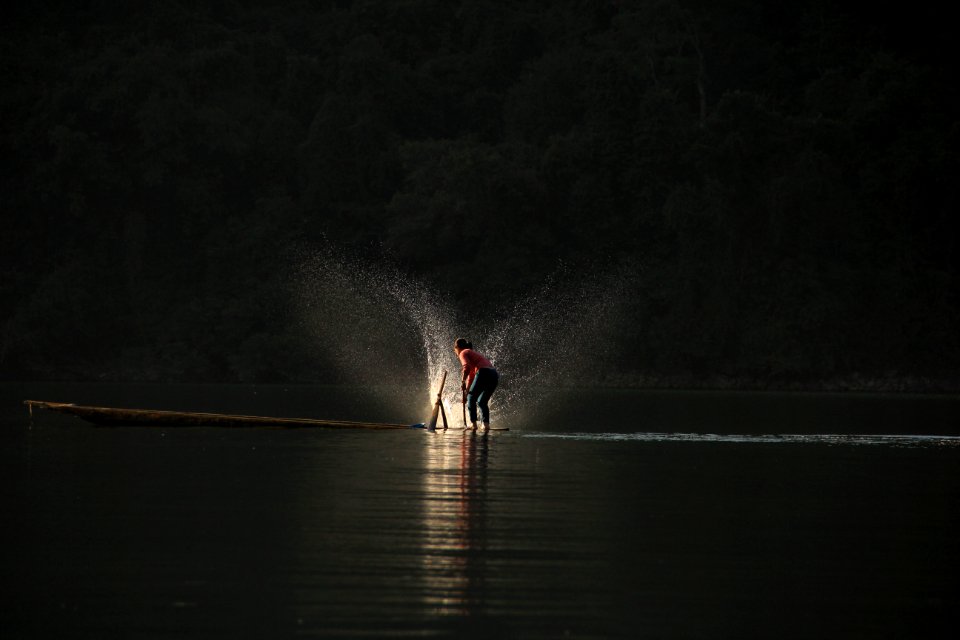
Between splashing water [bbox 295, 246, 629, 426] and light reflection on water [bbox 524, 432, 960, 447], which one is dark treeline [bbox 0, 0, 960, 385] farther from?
light reflection on water [bbox 524, 432, 960, 447]

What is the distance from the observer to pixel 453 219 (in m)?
79.2

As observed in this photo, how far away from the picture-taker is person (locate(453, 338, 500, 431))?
28.4 meters

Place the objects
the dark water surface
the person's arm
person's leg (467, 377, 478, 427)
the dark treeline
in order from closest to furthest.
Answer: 1. the dark water surface
2. the person's arm
3. person's leg (467, 377, 478, 427)
4. the dark treeline

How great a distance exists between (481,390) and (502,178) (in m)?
50.0

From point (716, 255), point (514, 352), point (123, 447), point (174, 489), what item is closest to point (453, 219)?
point (514, 352)

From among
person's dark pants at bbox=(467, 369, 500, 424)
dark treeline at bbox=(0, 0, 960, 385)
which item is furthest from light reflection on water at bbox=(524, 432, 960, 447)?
dark treeline at bbox=(0, 0, 960, 385)

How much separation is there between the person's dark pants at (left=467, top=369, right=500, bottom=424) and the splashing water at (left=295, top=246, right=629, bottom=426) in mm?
46634

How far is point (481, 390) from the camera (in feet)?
94.8

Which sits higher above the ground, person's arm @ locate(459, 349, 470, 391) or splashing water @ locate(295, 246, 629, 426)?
person's arm @ locate(459, 349, 470, 391)

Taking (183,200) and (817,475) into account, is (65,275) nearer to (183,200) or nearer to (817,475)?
(183,200)

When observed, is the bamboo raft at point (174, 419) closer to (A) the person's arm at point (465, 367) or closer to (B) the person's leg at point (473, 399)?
(B) the person's leg at point (473, 399)

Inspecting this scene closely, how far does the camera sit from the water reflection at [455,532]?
1050cm

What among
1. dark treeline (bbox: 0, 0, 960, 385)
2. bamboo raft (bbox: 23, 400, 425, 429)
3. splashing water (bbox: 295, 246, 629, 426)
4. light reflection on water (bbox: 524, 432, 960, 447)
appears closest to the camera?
bamboo raft (bbox: 23, 400, 425, 429)

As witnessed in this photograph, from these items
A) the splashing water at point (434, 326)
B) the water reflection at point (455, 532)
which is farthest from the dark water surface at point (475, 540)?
the splashing water at point (434, 326)
